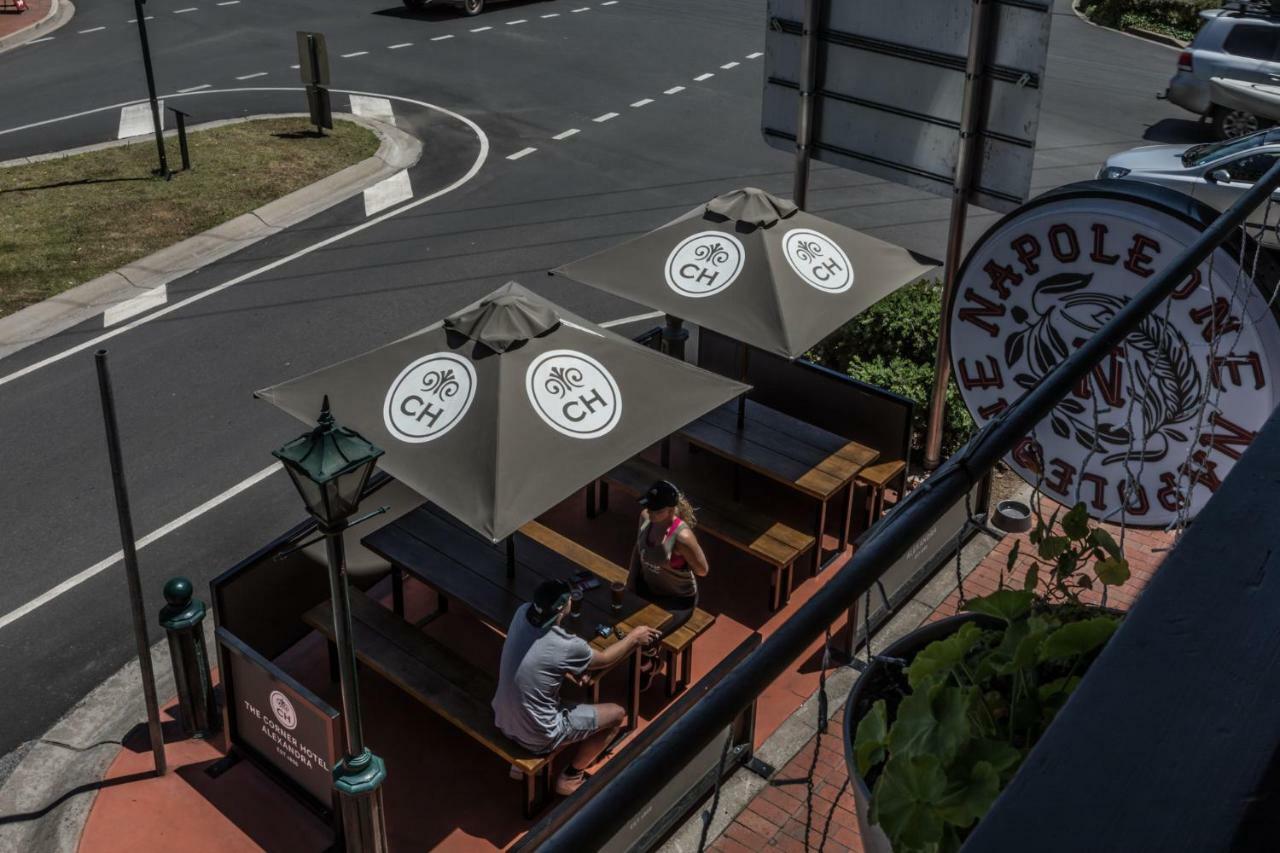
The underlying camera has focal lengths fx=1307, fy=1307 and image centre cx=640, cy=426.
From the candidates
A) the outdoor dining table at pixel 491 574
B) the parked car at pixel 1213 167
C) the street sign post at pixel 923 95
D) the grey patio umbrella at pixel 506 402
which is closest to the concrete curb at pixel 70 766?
the outdoor dining table at pixel 491 574

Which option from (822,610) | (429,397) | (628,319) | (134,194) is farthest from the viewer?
(134,194)

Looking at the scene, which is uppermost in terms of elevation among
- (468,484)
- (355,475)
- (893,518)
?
(893,518)

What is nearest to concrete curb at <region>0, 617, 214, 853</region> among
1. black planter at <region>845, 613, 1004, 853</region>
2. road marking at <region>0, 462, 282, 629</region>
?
road marking at <region>0, 462, 282, 629</region>

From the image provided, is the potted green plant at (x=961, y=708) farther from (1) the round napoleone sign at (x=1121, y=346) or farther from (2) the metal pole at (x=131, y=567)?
(2) the metal pole at (x=131, y=567)

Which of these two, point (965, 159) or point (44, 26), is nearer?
point (965, 159)

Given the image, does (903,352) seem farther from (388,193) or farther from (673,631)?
(388,193)

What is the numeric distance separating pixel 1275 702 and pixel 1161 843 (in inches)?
9.6

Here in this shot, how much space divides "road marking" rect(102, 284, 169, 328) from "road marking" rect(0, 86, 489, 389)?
7.4 inches

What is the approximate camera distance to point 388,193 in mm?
18766

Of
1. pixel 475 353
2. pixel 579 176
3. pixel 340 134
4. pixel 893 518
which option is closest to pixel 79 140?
pixel 340 134

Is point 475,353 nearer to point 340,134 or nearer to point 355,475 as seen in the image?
point 355,475

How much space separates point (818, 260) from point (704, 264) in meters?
0.86

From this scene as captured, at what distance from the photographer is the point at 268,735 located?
25.5 feet

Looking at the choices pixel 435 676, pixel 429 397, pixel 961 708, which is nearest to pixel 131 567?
pixel 435 676
